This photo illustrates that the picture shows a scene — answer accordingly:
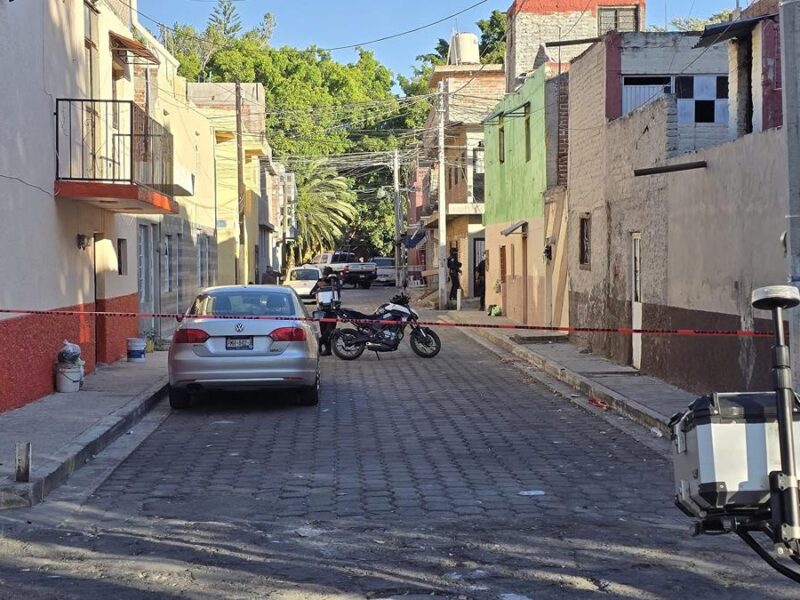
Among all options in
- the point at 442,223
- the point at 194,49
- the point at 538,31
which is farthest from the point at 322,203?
the point at 538,31

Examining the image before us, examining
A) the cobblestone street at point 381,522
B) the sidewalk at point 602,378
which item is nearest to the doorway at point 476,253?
the sidewalk at point 602,378

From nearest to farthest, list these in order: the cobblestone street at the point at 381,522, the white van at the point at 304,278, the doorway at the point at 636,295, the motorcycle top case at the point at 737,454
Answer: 1. the motorcycle top case at the point at 737,454
2. the cobblestone street at the point at 381,522
3. the doorway at the point at 636,295
4. the white van at the point at 304,278

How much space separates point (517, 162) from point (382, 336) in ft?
37.3

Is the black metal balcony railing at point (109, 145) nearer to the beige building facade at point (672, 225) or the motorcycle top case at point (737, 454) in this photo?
the beige building facade at point (672, 225)

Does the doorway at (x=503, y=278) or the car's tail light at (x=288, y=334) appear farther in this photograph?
the doorway at (x=503, y=278)

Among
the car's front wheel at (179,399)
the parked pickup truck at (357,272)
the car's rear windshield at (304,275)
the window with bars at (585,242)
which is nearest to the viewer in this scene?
the car's front wheel at (179,399)

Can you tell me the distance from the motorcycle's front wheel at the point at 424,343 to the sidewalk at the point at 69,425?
5551 mm

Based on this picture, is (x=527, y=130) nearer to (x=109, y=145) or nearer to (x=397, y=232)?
(x=109, y=145)

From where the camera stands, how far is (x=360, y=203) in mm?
84688

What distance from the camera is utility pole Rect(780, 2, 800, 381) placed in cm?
891

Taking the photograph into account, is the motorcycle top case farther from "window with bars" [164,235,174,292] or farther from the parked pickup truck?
the parked pickup truck

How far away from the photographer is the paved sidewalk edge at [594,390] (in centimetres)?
1251

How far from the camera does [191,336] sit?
13.8 m

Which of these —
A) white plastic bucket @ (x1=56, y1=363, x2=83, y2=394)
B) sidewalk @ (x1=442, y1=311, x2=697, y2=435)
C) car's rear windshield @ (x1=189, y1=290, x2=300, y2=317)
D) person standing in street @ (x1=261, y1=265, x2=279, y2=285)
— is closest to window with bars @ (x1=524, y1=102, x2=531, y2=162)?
sidewalk @ (x1=442, y1=311, x2=697, y2=435)
